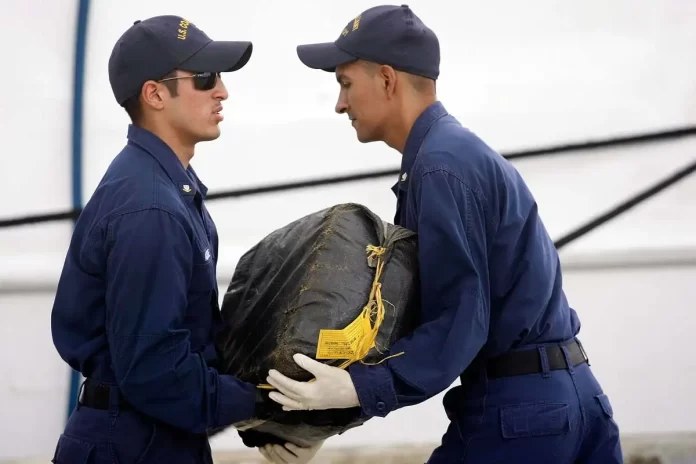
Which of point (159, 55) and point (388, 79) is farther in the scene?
point (388, 79)

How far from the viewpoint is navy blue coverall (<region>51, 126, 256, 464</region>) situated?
49.7 inches

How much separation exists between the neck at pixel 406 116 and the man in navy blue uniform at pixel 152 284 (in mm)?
300

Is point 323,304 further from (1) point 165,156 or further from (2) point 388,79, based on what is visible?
(2) point 388,79

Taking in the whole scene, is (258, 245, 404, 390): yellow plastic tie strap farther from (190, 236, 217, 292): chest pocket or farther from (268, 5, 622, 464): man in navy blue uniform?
(190, 236, 217, 292): chest pocket

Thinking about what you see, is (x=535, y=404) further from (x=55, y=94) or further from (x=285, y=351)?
(x=55, y=94)

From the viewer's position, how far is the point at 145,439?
4.44 feet

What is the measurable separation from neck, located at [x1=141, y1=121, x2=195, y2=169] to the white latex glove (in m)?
0.43

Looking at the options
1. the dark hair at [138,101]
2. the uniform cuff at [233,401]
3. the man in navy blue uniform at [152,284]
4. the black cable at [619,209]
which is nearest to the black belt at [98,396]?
the man in navy blue uniform at [152,284]

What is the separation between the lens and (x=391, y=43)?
60.5 inches

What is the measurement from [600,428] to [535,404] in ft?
0.52

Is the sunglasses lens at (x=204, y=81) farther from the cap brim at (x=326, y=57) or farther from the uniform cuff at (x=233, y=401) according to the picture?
the uniform cuff at (x=233, y=401)

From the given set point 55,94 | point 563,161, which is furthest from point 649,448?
point 55,94

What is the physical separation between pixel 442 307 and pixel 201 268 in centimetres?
39

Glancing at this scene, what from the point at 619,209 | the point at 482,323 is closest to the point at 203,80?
the point at 482,323
